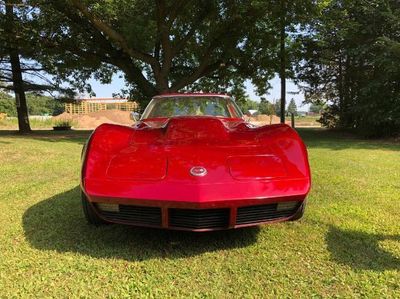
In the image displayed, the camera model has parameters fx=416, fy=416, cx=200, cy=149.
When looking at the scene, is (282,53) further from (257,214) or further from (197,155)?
(257,214)

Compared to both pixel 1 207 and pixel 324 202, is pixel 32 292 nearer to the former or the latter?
pixel 1 207

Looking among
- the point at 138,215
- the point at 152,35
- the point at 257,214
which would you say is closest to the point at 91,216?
the point at 138,215

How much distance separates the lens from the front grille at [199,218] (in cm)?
312

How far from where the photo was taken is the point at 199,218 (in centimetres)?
312

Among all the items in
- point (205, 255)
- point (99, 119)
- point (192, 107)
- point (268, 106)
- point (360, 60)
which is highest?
point (360, 60)

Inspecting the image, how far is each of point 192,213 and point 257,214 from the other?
51 centimetres

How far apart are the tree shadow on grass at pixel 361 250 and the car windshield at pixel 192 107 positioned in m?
2.16

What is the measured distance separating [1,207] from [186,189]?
2479 mm

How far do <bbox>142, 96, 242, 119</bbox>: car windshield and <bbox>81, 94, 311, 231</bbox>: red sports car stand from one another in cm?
137

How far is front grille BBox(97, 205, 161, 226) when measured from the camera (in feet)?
10.3

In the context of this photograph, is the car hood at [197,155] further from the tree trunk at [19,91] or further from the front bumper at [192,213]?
the tree trunk at [19,91]

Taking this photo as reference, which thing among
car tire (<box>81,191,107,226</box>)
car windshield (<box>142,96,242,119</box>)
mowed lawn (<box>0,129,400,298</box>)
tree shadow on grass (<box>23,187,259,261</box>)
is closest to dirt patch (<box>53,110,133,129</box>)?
car windshield (<box>142,96,242,119</box>)

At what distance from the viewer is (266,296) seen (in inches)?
100

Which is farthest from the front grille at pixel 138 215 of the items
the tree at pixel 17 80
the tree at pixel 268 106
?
the tree at pixel 268 106
